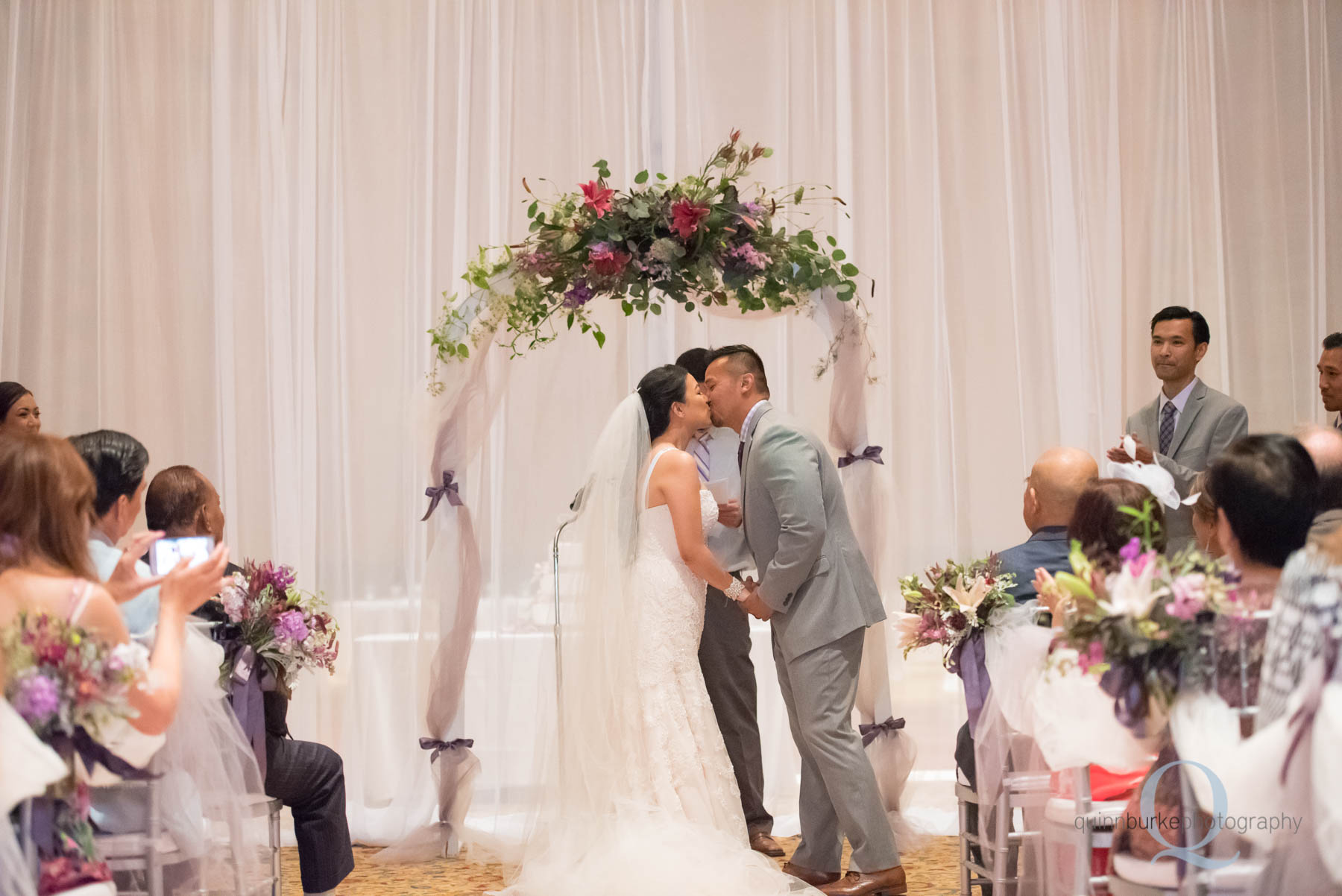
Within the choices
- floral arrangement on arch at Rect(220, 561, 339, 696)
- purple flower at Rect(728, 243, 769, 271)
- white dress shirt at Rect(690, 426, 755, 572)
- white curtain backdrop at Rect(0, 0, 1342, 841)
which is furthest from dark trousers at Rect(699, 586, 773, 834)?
floral arrangement on arch at Rect(220, 561, 339, 696)

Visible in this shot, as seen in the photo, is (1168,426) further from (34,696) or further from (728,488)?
(34,696)

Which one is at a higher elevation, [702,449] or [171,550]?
[702,449]

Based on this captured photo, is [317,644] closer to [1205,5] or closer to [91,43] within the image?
[91,43]

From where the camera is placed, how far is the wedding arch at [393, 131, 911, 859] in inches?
172

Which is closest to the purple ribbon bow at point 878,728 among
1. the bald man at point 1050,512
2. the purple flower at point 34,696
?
the bald man at point 1050,512

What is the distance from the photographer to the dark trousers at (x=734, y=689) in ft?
16.0

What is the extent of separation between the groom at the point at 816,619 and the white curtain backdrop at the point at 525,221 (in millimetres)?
1262

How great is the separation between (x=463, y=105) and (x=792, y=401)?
1.99 metres

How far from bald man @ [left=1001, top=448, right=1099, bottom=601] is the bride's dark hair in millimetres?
1302

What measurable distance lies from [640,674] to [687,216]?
1548 millimetres

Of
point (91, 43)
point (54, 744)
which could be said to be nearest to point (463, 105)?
point (91, 43)

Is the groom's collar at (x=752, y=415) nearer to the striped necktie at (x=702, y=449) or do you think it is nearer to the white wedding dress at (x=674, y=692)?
the white wedding dress at (x=674, y=692)

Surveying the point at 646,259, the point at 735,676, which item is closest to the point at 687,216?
the point at 646,259

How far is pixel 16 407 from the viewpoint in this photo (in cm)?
461
